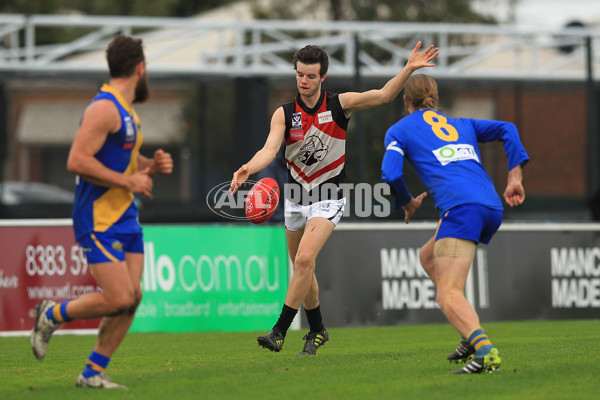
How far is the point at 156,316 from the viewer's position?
1223 cm

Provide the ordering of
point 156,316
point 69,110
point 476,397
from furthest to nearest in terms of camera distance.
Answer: point 69,110 → point 156,316 → point 476,397

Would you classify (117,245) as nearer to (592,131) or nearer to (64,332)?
(64,332)

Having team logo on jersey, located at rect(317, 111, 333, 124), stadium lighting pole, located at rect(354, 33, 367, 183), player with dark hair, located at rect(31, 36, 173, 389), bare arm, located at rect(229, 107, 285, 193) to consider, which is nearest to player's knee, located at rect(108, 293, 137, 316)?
player with dark hair, located at rect(31, 36, 173, 389)

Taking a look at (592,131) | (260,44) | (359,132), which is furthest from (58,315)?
(260,44)

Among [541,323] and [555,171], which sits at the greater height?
[555,171]

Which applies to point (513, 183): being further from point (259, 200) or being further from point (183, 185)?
point (183, 185)

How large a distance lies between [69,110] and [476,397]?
12589 millimetres

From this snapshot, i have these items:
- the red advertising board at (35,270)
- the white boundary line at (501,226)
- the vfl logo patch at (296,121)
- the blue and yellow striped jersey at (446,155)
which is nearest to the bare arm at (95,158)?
the blue and yellow striped jersey at (446,155)

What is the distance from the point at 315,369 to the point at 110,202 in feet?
6.64

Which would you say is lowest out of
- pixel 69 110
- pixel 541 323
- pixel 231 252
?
pixel 541 323

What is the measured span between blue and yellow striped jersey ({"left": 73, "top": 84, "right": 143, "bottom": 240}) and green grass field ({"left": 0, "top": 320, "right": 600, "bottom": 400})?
1001 millimetres

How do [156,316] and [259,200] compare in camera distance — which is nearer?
[259,200]

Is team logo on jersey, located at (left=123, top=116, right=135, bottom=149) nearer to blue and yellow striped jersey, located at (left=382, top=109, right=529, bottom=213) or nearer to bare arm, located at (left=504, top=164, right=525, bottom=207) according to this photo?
blue and yellow striped jersey, located at (left=382, top=109, right=529, bottom=213)

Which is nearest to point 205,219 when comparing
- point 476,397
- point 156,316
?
point 156,316
